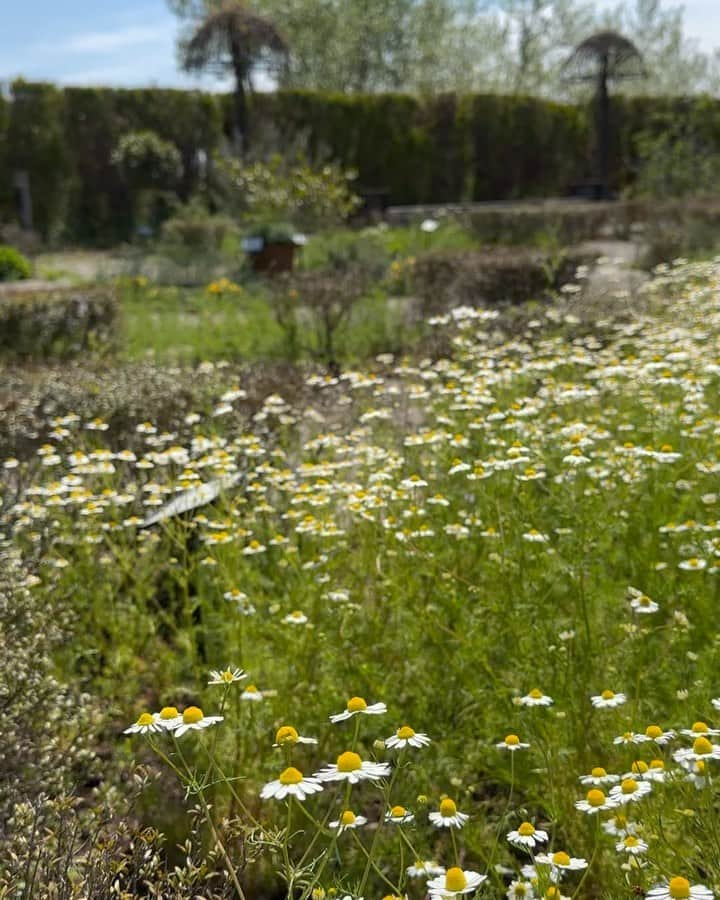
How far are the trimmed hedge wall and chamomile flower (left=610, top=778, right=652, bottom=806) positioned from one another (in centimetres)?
1685

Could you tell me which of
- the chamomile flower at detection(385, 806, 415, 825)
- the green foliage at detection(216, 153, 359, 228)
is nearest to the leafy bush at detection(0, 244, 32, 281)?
the green foliage at detection(216, 153, 359, 228)

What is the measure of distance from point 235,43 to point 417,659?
17498mm

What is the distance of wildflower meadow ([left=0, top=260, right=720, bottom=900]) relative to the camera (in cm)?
216

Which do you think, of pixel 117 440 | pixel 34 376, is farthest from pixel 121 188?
pixel 117 440

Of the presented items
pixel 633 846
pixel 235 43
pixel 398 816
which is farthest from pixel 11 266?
pixel 633 846

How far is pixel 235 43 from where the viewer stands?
18172mm

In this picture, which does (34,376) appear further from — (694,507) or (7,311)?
(694,507)

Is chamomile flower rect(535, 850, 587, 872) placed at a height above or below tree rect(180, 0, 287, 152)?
below

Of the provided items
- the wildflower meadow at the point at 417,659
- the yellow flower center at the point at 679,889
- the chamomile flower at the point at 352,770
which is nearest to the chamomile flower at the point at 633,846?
the wildflower meadow at the point at 417,659

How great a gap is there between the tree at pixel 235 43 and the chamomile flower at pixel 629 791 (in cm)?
1700

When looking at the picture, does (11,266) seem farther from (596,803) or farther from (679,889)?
(679,889)

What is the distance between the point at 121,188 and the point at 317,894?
2047 centimetres

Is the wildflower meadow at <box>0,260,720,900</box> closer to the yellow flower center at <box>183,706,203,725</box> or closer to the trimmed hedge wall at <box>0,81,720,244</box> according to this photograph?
the yellow flower center at <box>183,706,203,725</box>

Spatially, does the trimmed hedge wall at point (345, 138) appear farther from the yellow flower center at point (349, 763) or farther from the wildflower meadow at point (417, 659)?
the yellow flower center at point (349, 763)
